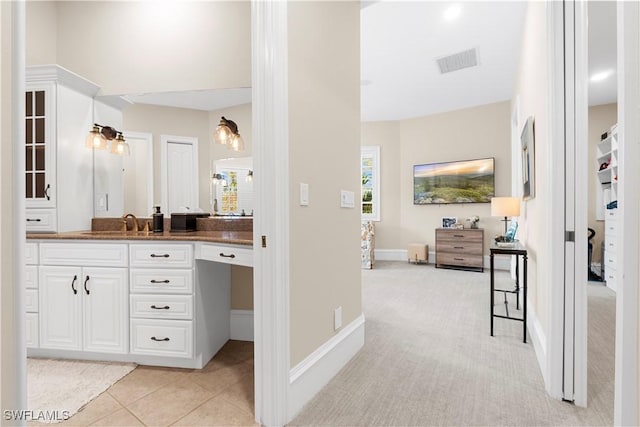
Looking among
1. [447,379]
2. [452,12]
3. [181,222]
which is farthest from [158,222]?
[452,12]

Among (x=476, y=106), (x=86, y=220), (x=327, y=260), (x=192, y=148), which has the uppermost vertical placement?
(x=476, y=106)

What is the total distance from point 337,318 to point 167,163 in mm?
1987

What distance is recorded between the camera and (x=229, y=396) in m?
1.86

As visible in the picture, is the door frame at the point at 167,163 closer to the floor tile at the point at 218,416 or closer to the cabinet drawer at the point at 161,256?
the cabinet drawer at the point at 161,256

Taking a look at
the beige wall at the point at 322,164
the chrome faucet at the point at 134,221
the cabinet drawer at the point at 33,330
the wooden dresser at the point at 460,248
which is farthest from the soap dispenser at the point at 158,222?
the wooden dresser at the point at 460,248

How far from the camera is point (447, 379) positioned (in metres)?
2.00

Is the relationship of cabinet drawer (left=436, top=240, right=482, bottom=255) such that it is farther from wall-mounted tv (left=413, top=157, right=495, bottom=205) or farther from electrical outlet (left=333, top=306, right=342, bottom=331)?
electrical outlet (left=333, top=306, right=342, bottom=331)

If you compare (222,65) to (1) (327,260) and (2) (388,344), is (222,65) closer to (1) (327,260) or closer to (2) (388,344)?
(1) (327,260)

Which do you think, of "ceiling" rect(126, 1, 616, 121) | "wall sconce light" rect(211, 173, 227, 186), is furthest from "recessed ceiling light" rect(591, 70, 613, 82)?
"wall sconce light" rect(211, 173, 227, 186)

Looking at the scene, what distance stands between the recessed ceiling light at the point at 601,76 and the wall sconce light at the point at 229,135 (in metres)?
4.79

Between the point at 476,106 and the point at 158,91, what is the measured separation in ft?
17.9

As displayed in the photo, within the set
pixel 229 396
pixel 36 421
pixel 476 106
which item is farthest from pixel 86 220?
pixel 476 106

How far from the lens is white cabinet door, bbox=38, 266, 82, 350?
2.24 meters

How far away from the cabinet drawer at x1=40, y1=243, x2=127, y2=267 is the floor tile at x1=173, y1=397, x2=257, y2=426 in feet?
3.57
